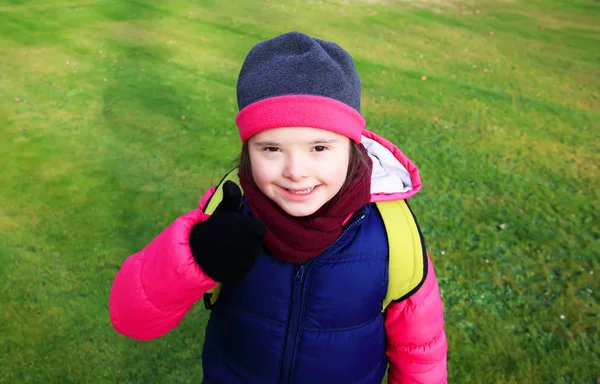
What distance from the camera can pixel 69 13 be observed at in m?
6.23

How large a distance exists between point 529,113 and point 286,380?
401 centimetres

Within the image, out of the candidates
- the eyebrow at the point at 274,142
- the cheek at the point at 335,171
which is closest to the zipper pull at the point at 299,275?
the cheek at the point at 335,171

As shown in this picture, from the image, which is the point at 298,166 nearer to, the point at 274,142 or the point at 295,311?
the point at 274,142

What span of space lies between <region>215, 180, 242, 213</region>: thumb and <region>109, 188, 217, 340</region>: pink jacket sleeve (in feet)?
0.41

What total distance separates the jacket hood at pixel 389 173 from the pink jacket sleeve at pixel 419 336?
10.4 inches

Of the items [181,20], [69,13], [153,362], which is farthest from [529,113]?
[69,13]

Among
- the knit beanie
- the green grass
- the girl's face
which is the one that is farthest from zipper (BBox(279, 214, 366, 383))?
the green grass

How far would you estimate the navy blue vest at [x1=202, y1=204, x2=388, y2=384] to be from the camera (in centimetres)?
150

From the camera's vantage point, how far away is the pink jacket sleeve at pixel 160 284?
132 cm

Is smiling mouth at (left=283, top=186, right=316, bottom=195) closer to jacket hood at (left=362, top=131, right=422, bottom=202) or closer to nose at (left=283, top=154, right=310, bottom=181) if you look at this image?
nose at (left=283, top=154, right=310, bottom=181)

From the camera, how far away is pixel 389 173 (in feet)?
5.67

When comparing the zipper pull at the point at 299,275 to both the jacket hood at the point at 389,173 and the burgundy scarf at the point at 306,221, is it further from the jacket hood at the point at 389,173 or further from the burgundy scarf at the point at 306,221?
the jacket hood at the point at 389,173

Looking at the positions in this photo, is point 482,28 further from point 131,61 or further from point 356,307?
point 356,307

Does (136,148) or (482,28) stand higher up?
(482,28)
